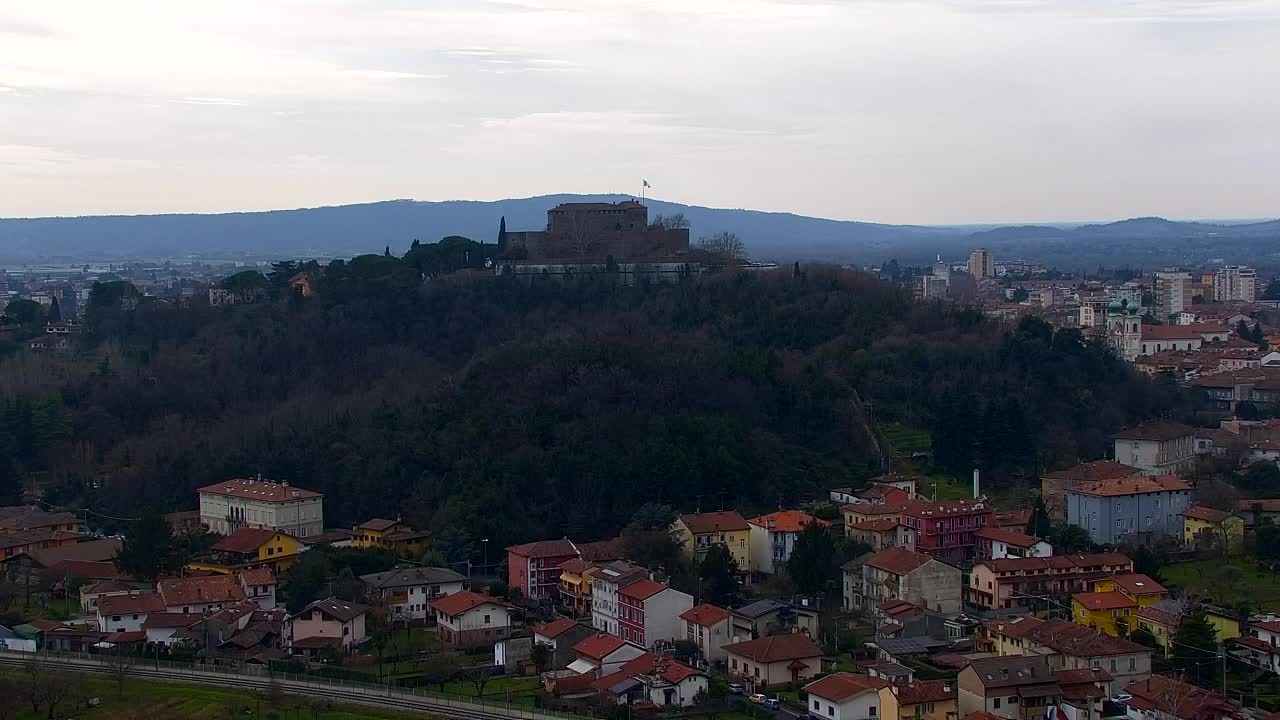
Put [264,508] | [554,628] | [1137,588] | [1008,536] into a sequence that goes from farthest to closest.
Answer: [264,508], [1008,536], [1137,588], [554,628]

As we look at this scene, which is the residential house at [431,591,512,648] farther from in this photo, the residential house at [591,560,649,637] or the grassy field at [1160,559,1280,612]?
the grassy field at [1160,559,1280,612]

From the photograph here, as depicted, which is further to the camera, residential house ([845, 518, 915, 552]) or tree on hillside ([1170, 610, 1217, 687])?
residential house ([845, 518, 915, 552])

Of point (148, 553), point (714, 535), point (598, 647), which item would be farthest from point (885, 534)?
point (148, 553)

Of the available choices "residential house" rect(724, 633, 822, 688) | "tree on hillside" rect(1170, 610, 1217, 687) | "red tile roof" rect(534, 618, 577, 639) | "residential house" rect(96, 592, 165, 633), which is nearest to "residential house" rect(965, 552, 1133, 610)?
"tree on hillside" rect(1170, 610, 1217, 687)

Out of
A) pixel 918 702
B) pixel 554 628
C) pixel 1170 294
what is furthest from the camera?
pixel 1170 294

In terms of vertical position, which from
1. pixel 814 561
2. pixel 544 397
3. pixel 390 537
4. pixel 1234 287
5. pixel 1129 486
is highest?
pixel 1234 287

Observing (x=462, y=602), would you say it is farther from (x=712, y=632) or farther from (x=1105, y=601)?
(x=1105, y=601)
